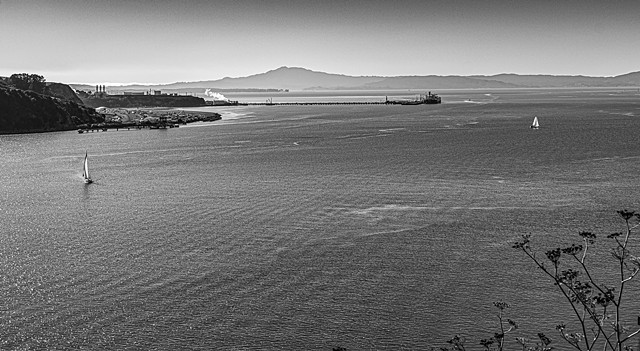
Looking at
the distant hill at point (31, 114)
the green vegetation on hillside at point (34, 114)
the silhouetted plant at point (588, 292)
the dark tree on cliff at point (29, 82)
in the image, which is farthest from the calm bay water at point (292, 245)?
the dark tree on cliff at point (29, 82)

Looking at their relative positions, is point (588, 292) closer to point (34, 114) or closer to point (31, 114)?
point (31, 114)

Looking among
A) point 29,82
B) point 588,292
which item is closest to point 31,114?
point 29,82

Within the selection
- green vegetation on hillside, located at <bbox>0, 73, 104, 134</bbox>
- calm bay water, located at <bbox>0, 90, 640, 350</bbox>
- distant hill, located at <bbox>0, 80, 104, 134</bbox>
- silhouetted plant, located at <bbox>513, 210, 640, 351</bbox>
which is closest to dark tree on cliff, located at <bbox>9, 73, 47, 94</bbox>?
green vegetation on hillside, located at <bbox>0, 73, 104, 134</bbox>

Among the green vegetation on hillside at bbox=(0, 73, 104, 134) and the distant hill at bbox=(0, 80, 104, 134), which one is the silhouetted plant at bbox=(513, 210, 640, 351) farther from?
the green vegetation on hillside at bbox=(0, 73, 104, 134)

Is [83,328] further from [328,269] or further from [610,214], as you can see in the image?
[610,214]

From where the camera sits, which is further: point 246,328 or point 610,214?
point 610,214

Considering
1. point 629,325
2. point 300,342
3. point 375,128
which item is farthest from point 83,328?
point 375,128
